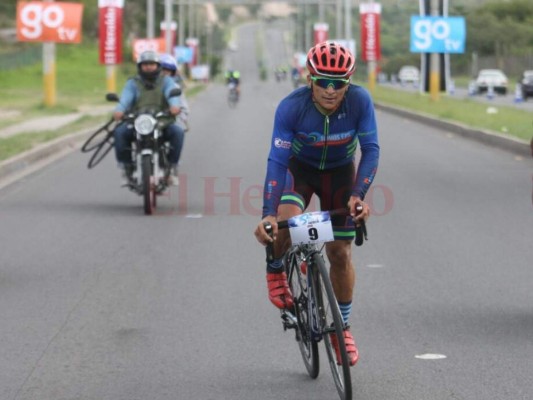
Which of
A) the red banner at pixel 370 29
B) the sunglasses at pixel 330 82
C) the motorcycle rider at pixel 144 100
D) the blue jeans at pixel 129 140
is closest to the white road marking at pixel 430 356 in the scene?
the sunglasses at pixel 330 82

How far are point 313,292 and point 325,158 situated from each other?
2.91 feet

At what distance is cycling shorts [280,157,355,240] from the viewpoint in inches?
299

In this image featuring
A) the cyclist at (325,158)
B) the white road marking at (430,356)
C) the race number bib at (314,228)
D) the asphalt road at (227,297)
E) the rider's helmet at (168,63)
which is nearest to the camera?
the race number bib at (314,228)

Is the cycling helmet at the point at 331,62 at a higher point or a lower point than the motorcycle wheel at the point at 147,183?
higher

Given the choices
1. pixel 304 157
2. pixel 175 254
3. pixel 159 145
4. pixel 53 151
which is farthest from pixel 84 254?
pixel 53 151

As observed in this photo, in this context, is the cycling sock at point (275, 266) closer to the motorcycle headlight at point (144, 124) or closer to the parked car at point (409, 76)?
the motorcycle headlight at point (144, 124)

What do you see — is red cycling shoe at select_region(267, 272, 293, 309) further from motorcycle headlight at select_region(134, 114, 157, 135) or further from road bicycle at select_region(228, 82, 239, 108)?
road bicycle at select_region(228, 82, 239, 108)

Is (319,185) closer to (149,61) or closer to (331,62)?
(331,62)

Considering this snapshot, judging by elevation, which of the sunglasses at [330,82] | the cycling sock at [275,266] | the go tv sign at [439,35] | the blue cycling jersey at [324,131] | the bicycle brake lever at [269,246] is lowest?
the cycling sock at [275,266]

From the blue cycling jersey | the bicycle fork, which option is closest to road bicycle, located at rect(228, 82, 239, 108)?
the blue cycling jersey

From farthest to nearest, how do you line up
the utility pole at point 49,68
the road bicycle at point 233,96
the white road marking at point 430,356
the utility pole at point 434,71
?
the road bicycle at point 233,96 → the utility pole at point 434,71 → the utility pole at point 49,68 → the white road marking at point 430,356

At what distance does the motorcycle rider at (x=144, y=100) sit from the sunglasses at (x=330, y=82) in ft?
28.9

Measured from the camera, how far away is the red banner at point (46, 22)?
37.7 meters

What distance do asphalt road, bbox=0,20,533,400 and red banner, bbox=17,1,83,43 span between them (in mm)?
19294
